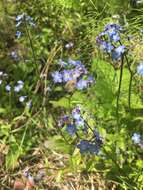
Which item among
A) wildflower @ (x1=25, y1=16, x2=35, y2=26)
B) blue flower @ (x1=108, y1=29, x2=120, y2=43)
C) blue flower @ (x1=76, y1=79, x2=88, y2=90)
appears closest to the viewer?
blue flower @ (x1=108, y1=29, x2=120, y2=43)

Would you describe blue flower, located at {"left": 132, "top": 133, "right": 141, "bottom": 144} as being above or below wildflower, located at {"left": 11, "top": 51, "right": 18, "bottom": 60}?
below

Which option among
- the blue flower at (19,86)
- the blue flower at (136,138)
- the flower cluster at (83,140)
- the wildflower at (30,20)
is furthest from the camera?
the wildflower at (30,20)

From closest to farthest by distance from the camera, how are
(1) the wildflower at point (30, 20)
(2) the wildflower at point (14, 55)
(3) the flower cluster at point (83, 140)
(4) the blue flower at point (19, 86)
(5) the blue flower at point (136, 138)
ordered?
(3) the flower cluster at point (83, 140), (5) the blue flower at point (136, 138), (4) the blue flower at point (19, 86), (1) the wildflower at point (30, 20), (2) the wildflower at point (14, 55)

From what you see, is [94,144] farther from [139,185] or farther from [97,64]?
[97,64]

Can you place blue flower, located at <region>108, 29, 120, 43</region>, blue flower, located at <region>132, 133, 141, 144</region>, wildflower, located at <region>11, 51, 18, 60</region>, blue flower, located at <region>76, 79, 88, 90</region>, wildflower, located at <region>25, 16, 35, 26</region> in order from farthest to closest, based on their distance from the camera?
wildflower, located at <region>11, 51, 18, 60</region> → wildflower, located at <region>25, 16, 35, 26</region> → blue flower, located at <region>76, 79, 88, 90</region> → blue flower, located at <region>132, 133, 141, 144</region> → blue flower, located at <region>108, 29, 120, 43</region>

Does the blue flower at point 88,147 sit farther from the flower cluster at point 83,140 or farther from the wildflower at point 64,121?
the wildflower at point 64,121

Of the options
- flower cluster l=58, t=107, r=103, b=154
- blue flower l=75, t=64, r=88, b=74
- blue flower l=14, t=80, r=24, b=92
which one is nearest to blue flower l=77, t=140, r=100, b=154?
flower cluster l=58, t=107, r=103, b=154

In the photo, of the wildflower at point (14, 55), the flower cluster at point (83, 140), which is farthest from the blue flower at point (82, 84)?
the wildflower at point (14, 55)

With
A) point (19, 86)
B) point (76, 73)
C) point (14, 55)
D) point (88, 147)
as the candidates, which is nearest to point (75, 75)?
point (76, 73)

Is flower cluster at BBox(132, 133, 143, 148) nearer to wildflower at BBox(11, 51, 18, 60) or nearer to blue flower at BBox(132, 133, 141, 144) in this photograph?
blue flower at BBox(132, 133, 141, 144)

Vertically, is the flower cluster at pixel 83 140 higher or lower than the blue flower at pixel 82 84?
lower

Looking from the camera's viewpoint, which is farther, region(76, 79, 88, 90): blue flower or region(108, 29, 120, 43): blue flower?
region(76, 79, 88, 90): blue flower
